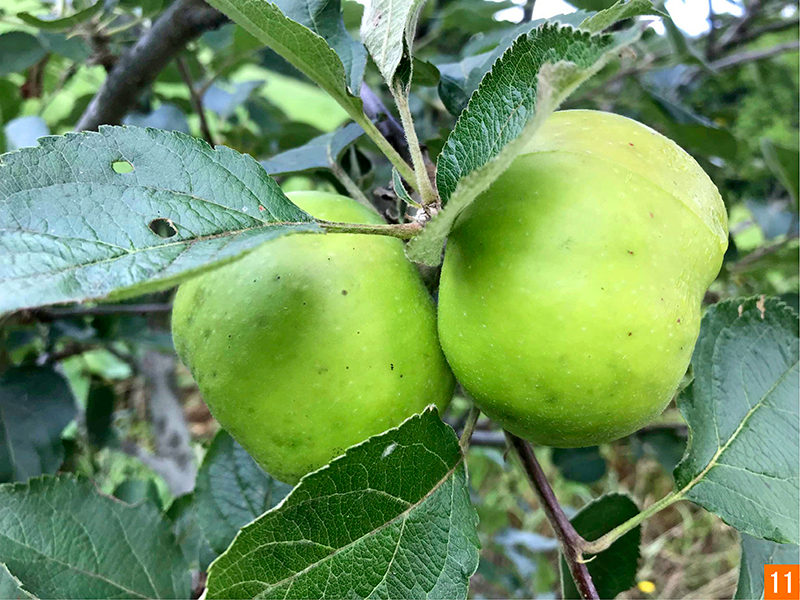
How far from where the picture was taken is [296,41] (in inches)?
18.0

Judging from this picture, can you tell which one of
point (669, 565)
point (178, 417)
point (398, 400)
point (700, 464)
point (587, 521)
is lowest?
point (669, 565)

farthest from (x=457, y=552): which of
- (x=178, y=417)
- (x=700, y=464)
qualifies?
(x=178, y=417)

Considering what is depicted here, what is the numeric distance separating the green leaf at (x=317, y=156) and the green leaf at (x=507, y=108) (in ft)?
0.93

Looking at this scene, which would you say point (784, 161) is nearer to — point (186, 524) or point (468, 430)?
point (468, 430)

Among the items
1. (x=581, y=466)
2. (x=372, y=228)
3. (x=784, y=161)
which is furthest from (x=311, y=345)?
(x=581, y=466)

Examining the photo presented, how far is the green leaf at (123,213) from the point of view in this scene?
333mm

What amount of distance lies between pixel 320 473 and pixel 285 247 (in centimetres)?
17

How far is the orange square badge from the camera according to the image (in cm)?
66

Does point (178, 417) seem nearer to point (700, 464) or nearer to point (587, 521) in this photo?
point (587, 521)

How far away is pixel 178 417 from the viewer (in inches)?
51.5

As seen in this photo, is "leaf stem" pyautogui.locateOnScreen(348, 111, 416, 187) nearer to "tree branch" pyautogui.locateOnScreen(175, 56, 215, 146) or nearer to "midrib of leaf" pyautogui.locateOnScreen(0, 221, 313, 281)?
"midrib of leaf" pyautogui.locateOnScreen(0, 221, 313, 281)

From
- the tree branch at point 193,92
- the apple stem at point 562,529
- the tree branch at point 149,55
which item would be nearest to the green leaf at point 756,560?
the apple stem at point 562,529

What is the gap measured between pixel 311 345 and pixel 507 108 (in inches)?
8.1

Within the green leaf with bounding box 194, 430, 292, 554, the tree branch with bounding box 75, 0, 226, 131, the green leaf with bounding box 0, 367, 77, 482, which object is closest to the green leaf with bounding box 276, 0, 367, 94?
the tree branch with bounding box 75, 0, 226, 131
